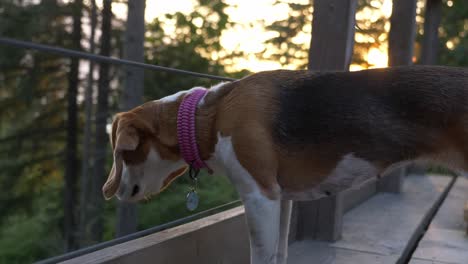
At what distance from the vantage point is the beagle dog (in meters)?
2.33

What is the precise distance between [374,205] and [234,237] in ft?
9.64

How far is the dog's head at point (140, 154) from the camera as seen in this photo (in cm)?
243

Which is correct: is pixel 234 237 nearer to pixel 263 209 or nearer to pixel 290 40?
pixel 263 209

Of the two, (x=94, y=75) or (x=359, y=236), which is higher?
(x=94, y=75)

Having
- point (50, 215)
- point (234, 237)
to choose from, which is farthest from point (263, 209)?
point (50, 215)

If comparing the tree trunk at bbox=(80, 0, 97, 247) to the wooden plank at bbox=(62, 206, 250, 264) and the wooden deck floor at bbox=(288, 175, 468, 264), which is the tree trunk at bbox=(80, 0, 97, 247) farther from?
the wooden deck floor at bbox=(288, 175, 468, 264)

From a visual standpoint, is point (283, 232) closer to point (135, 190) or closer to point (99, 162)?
point (135, 190)

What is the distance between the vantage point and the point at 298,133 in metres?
2.45

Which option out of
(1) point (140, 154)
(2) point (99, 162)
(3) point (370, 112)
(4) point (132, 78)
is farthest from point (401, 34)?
(1) point (140, 154)

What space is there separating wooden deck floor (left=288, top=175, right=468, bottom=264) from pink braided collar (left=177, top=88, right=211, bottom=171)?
1348mm

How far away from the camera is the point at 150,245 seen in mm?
2570

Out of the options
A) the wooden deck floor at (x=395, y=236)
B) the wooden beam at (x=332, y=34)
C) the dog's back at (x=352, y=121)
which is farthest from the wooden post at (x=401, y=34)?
the dog's back at (x=352, y=121)

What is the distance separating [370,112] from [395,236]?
221 centimetres

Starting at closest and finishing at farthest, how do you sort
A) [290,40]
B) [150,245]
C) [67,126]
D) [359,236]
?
[150,245] → [359,236] → [67,126] → [290,40]
